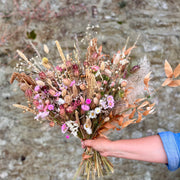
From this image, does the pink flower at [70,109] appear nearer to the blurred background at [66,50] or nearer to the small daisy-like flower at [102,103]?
the small daisy-like flower at [102,103]

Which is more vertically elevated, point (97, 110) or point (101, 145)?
point (97, 110)

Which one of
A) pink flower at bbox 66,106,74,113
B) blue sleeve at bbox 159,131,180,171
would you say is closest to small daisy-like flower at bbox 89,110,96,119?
pink flower at bbox 66,106,74,113

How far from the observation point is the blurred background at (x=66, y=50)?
160 cm

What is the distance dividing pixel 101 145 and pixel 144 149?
25 centimetres

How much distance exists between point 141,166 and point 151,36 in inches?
53.6

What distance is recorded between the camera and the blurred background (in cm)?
160

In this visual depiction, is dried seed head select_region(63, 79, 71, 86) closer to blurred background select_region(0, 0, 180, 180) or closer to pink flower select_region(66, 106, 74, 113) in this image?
pink flower select_region(66, 106, 74, 113)

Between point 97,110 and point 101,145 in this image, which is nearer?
Result: point 97,110

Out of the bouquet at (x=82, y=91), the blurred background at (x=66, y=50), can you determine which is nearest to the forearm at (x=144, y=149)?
the bouquet at (x=82, y=91)

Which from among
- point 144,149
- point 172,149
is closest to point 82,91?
point 144,149

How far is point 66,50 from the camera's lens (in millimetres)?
1658

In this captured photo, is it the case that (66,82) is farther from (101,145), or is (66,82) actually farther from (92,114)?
(101,145)

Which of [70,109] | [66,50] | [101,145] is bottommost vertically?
[101,145]

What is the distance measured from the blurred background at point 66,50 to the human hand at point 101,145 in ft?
2.33
